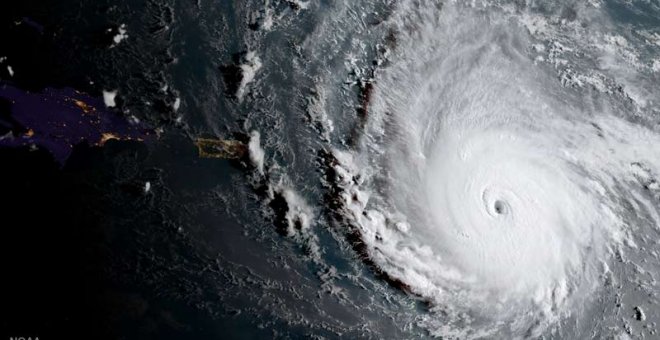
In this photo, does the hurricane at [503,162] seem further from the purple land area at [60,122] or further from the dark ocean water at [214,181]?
the purple land area at [60,122]

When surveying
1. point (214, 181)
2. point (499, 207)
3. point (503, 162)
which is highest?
point (503, 162)

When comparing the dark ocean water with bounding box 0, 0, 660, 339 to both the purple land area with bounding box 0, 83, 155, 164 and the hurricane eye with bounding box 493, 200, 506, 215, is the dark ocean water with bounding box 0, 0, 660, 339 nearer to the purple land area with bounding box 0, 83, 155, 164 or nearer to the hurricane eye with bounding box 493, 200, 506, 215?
the purple land area with bounding box 0, 83, 155, 164

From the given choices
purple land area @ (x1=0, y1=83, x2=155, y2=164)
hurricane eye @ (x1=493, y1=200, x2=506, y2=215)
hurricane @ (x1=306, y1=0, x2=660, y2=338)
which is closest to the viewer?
purple land area @ (x1=0, y1=83, x2=155, y2=164)

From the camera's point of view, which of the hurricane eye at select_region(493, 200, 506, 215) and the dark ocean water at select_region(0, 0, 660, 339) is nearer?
the dark ocean water at select_region(0, 0, 660, 339)

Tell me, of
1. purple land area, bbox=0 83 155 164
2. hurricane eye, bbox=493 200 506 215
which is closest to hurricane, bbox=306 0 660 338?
→ hurricane eye, bbox=493 200 506 215

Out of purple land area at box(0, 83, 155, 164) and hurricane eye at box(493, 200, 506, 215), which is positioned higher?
hurricane eye at box(493, 200, 506, 215)

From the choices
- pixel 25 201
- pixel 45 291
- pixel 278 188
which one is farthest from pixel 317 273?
pixel 25 201

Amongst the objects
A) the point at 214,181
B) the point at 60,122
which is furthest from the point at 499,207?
the point at 60,122

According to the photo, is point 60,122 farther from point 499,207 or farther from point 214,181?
point 499,207
